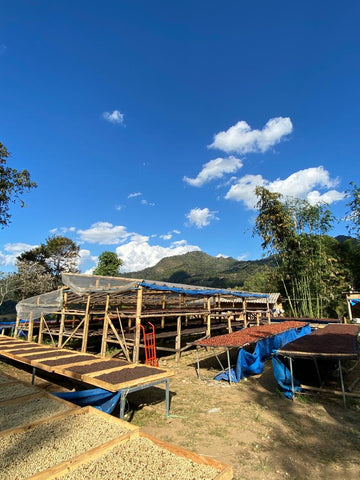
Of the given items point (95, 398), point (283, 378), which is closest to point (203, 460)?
point (95, 398)

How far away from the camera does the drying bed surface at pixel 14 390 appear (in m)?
4.11

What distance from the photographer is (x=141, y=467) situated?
7.03 ft

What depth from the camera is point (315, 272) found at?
18.3m

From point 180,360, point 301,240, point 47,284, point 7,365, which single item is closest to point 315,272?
point 301,240

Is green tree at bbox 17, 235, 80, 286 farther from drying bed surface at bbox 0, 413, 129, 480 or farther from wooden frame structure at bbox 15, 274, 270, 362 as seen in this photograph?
drying bed surface at bbox 0, 413, 129, 480

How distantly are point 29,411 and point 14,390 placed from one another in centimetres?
136

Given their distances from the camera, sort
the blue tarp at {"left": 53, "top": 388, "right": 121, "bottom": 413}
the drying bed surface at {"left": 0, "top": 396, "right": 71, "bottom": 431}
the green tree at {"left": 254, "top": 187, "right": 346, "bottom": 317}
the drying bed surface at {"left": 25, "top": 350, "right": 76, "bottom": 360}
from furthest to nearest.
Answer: the green tree at {"left": 254, "top": 187, "right": 346, "bottom": 317}, the drying bed surface at {"left": 25, "top": 350, "right": 76, "bottom": 360}, the blue tarp at {"left": 53, "top": 388, "right": 121, "bottom": 413}, the drying bed surface at {"left": 0, "top": 396, "right": 71, "bottom": 431}

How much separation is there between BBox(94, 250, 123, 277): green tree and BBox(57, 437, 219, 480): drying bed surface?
25.1 m

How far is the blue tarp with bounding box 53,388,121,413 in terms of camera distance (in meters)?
4.28

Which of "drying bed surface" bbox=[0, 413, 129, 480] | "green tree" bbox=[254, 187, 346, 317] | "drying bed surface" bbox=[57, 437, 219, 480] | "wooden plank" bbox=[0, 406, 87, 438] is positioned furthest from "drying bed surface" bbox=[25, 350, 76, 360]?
"green tree" bbox=[254, 187, 346, 317]

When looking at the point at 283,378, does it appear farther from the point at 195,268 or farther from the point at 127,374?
the point at 195,268

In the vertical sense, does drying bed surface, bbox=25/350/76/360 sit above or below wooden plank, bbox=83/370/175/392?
below

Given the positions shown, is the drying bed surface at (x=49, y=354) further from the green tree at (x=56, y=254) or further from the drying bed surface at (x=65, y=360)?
the green tree at (x=56, y=254)

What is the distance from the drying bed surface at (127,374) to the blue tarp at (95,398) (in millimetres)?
189
